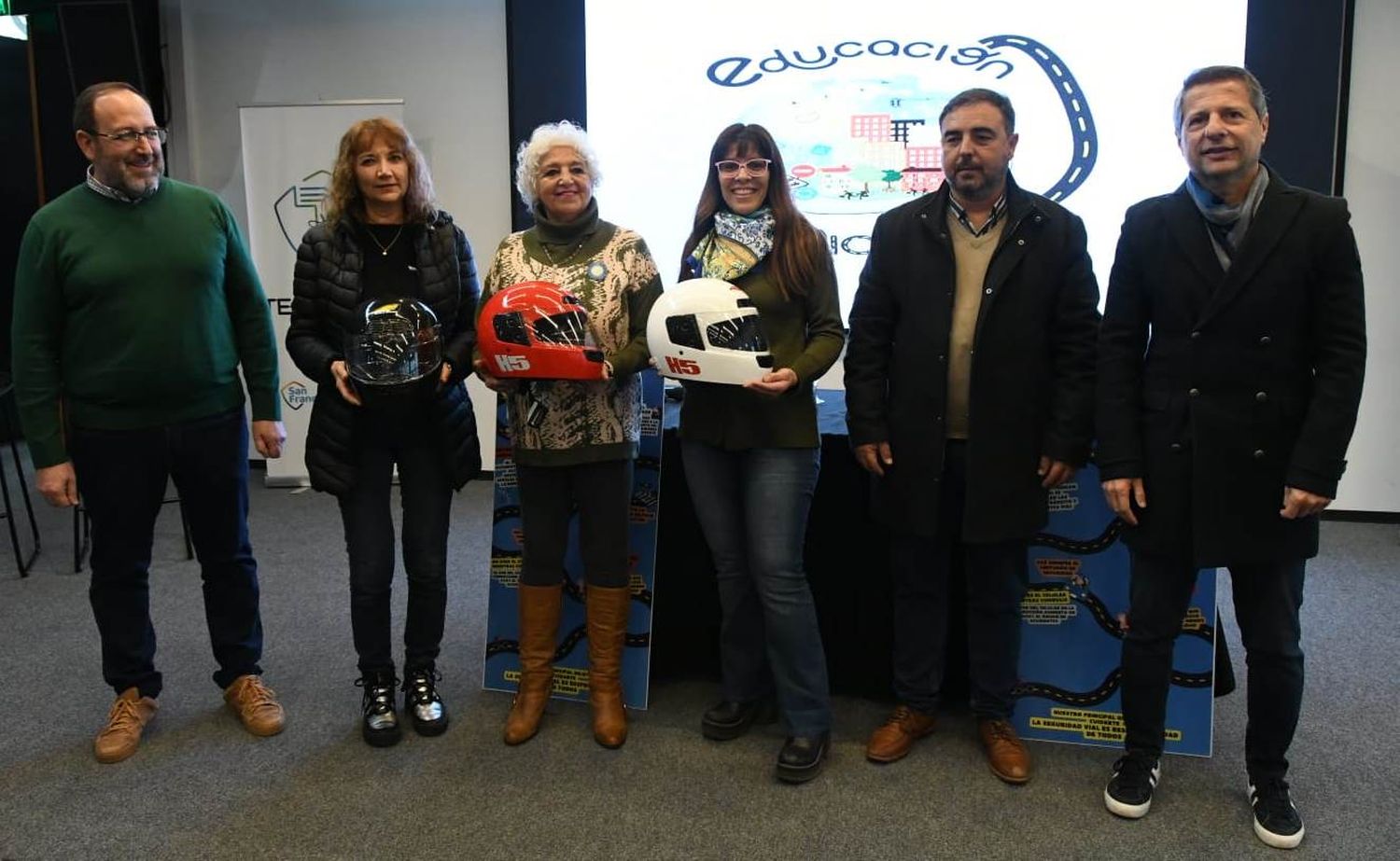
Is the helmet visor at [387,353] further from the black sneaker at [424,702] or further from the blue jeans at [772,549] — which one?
the black sneaker at [424,702]

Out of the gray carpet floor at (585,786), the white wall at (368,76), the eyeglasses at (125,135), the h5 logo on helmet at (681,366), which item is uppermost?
the white wall at (368,76)

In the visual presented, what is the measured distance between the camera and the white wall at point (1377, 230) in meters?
4.01

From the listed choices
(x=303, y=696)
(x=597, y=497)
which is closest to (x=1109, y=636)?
(x=597, y=497)

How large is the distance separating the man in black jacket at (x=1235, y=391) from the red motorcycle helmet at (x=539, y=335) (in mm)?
1059

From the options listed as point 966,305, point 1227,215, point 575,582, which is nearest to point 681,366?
point 966,305

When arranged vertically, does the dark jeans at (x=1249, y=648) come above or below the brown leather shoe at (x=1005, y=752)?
above

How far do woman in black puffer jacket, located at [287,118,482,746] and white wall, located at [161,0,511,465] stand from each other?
278 cm

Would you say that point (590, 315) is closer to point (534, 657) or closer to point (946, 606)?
point (534, 657)

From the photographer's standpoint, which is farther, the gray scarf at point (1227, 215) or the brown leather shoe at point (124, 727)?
the brown leather shoe at point (124, 727)

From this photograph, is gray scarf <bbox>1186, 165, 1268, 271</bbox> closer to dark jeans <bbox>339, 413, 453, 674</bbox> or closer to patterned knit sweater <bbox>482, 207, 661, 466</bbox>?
patterned knit sweater <bbox>482, 207, 661, 466</bbox>

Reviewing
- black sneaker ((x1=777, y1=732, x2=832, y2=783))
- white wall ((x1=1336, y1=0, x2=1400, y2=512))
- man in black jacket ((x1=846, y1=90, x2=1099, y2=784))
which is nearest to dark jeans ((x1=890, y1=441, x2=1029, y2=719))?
man in black jacket ((x1=846, y1=90, x2=1099, y2=784))

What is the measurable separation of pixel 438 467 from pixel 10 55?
18.5 ft

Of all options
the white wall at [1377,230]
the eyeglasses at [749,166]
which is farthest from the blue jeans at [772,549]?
the white wall at [1377,230]

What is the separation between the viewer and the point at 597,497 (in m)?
2.26
